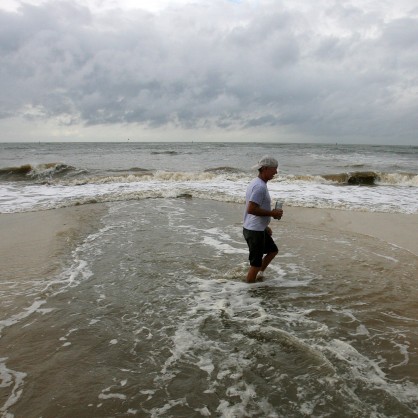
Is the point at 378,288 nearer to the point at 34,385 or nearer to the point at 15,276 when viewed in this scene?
the point at 34,385

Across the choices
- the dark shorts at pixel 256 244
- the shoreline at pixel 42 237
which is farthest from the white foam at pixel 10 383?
the dark shorts at pixel 256 244

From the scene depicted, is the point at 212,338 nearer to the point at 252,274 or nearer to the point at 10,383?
the point at 252,274

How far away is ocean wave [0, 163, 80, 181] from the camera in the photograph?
23703 mm

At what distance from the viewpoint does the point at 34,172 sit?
2517 cm

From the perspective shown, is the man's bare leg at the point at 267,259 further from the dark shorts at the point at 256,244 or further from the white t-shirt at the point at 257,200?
the white t-shirt at the point at 257,200

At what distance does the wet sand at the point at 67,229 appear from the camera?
650 cm

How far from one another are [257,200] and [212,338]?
2057 millimetres

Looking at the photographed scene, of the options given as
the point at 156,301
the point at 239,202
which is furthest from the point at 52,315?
the point at 239,202

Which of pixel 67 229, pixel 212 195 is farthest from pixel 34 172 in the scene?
pixel 67 229

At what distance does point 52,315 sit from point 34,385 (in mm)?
1385

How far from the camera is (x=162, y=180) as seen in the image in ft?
66.7

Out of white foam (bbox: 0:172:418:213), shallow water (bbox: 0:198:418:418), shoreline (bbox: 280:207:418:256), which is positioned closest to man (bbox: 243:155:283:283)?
shallow water (bbox: 0:198:418:418)

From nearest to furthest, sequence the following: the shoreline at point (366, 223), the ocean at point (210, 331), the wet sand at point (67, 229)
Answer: the ocean at point (210, 331), the wet sand at point (67, 229), the shoreline at point (366, 223)

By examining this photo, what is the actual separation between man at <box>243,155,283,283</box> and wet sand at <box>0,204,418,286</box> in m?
3.38
